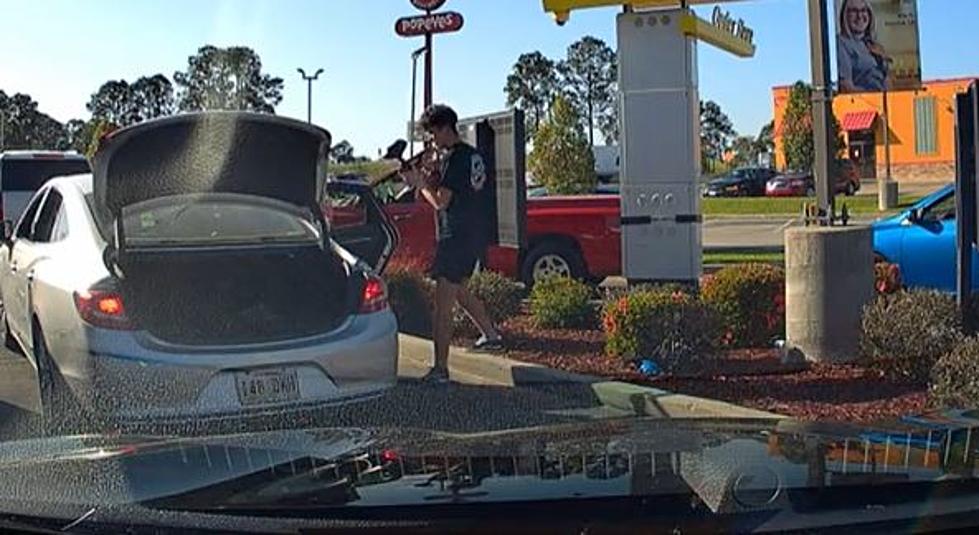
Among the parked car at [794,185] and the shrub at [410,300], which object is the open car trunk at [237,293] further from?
the parked car at [794,185]

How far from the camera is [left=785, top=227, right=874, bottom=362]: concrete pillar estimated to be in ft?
28.0

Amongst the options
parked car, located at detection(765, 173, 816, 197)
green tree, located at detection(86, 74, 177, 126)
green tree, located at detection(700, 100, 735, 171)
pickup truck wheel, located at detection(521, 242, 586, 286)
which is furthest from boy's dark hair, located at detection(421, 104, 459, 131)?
green tree, located at detection(700, 100, 735, 171)

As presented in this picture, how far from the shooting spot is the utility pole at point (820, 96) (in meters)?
9.70

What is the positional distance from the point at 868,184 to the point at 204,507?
6061 cm

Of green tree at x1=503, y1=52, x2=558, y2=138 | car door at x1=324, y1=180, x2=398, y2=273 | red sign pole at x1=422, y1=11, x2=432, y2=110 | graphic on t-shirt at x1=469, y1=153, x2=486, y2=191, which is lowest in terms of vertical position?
car door at x1=324, y1=180, x2=398, y2=273

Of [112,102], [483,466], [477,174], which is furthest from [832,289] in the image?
[112,102]

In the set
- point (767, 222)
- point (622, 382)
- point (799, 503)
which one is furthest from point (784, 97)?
point (799, 503)

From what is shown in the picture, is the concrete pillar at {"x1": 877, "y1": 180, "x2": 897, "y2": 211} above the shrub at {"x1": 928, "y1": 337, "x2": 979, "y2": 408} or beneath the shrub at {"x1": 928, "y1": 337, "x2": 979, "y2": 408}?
above

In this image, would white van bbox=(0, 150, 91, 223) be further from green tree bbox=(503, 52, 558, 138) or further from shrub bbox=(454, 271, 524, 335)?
green tree bbox=(503, 52, 558, 138)

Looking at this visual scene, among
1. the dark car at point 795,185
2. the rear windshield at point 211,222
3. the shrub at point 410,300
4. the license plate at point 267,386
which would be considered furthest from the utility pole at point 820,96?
the dark car at point 795,185

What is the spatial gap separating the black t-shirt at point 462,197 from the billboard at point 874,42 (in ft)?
10.6

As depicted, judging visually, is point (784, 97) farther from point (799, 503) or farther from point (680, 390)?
point (799, 503)

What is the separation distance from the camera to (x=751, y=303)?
9531 millimetres

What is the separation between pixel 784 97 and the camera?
69.2 m
